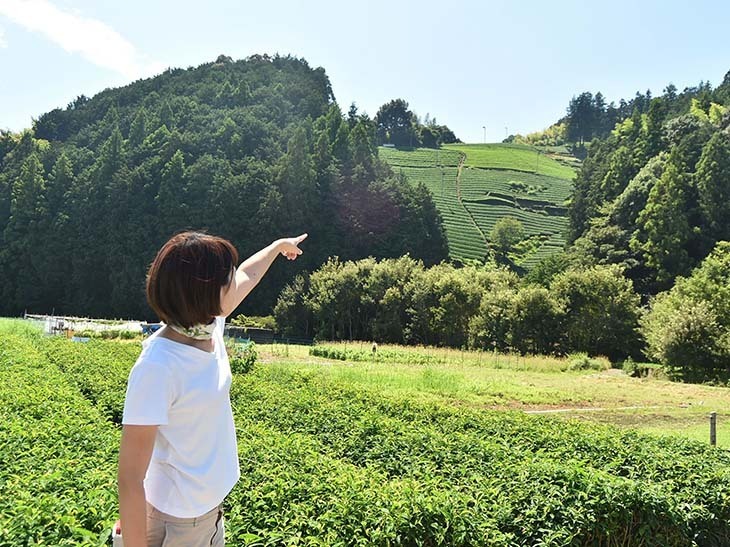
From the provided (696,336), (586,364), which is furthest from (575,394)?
(696,336)

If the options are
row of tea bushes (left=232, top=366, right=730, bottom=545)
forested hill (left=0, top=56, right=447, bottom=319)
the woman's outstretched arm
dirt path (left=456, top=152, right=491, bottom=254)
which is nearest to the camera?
the woman's outstretched arm

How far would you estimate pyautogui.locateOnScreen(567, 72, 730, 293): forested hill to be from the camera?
1932 inches

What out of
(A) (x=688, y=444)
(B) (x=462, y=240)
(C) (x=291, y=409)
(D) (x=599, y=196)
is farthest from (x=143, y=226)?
(A) (x=688, y=444)

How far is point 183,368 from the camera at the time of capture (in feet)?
6.71

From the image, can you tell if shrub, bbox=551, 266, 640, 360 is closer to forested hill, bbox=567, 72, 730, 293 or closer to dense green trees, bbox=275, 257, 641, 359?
dense green trees, bbox=275, 257, 641, 359

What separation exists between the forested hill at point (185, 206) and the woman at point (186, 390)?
5426cm

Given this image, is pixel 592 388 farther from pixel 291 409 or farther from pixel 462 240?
pixel 462 240

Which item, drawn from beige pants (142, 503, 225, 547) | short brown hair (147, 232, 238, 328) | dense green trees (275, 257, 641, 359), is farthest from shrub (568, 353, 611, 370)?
short brown hair (147, 232, 238, 328)

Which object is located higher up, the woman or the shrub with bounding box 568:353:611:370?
the woman

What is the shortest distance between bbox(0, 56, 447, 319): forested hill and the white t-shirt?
2136 inches

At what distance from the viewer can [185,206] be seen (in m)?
62.8

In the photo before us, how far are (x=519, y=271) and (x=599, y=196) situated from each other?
12727 millimetres

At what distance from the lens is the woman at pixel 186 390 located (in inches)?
79.6

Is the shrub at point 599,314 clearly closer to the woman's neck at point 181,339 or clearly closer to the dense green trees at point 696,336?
the dense green trees at point 696,336
